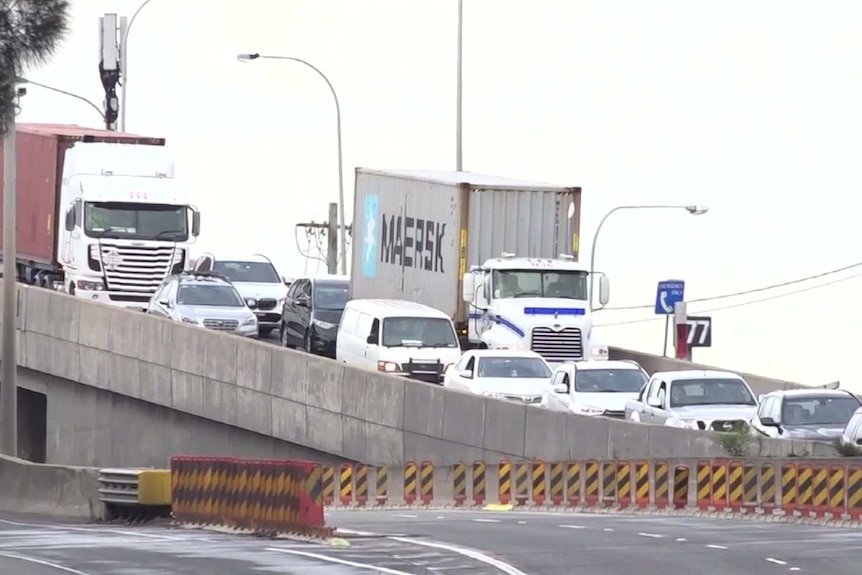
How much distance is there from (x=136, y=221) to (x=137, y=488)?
19.5 metres

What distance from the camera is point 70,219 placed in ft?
152

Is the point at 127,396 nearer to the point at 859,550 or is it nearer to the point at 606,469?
the point at 606,469

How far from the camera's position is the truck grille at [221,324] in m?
44.1

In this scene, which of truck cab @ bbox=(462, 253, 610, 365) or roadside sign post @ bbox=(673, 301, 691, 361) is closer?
truck cab @ bbox=(462, 253, 610, 365)

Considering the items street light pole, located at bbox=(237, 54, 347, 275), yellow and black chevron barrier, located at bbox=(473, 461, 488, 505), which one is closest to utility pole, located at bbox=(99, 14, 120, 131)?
street light pole, located at bbox=(237, 54, 347, 275)

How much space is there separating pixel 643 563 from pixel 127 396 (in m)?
27.1

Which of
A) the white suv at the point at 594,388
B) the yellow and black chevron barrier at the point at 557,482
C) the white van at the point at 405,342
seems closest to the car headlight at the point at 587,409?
the white suv at the point at 594,388

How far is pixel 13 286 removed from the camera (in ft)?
127

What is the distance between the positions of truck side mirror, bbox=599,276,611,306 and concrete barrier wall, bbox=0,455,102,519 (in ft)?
42.9

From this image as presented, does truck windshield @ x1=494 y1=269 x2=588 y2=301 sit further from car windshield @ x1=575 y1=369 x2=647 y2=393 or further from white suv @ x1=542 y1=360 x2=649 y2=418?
car windshield @ x1=575 y1=369 x2=647 y2=393

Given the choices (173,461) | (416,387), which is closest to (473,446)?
(416,387)

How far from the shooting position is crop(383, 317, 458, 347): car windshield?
38875 mm

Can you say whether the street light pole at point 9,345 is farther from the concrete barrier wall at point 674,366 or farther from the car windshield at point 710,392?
the concrete barrier wall at point 674,366

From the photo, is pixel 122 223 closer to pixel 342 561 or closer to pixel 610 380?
pixel 610 380
